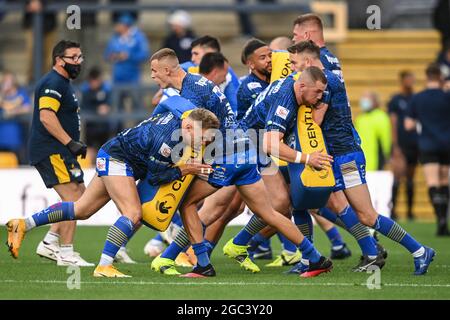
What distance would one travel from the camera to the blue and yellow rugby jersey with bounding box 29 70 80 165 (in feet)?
41.0

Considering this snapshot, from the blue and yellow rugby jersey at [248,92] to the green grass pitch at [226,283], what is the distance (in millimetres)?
1651

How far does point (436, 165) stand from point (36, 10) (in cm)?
911

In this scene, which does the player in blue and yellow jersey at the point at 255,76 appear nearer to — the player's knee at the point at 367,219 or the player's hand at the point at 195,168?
the player's hand at the point at 195,168

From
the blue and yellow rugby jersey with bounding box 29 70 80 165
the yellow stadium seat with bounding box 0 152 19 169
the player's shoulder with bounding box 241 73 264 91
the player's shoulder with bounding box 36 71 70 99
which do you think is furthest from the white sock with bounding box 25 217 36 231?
the yellow stadium seat with bounding box 0 152 19 169

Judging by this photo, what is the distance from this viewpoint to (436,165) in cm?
1797

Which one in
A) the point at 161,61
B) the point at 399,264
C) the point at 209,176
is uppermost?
the point at 161,61

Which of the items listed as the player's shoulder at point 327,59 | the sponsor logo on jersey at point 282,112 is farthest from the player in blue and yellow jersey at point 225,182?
the player's shoulder at point 327,59

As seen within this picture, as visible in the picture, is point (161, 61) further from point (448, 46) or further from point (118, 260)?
point (448, 46)

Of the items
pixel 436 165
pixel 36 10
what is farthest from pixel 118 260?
pixel 36 10

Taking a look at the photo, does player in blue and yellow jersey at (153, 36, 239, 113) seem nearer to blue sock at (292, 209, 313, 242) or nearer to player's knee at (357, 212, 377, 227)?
blue sock at (292, 209, 313, 242)

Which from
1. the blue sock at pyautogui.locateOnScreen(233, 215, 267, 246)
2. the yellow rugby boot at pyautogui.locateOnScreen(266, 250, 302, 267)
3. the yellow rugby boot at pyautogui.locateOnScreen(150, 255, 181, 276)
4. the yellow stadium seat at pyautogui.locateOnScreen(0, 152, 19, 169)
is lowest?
the yellow rugby boot at pyautogui.locateOnScreen(266, 250, 302, 267)

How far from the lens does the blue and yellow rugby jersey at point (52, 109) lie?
12484 millimetres

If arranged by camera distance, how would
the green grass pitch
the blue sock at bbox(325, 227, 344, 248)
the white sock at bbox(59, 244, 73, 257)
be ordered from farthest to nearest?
the blue sock at bbox(325, 227, 344, 248)
the white sock at bbox(59, 244, 73, 257)
the green grass pitch

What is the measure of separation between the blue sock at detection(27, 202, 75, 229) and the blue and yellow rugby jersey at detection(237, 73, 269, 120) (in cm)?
228
